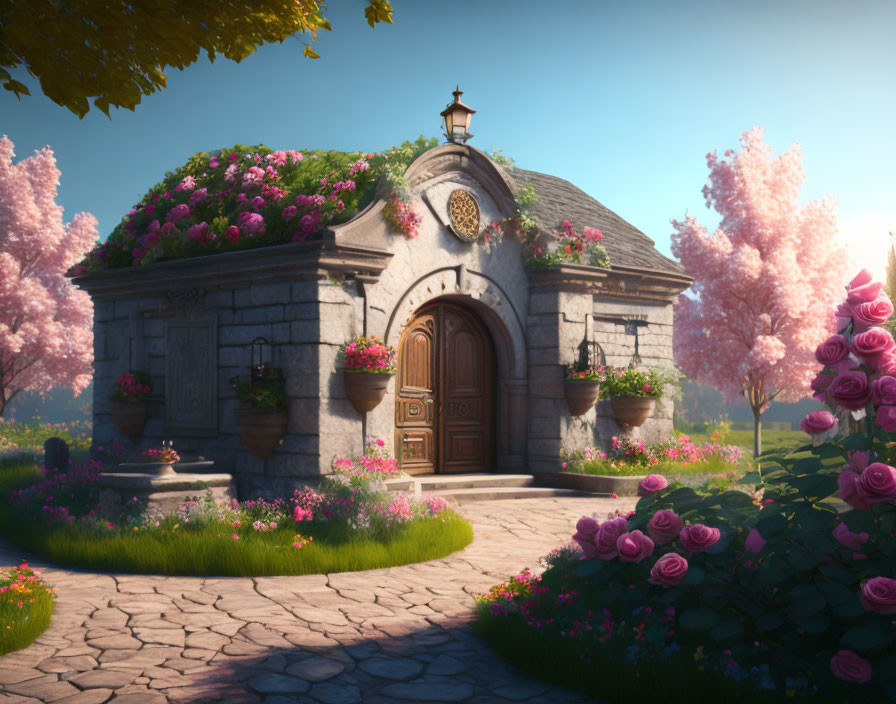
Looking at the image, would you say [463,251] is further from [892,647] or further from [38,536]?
[892,647]

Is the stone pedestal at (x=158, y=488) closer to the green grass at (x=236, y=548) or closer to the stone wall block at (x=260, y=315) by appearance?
the green grass at (x=236, y=548)

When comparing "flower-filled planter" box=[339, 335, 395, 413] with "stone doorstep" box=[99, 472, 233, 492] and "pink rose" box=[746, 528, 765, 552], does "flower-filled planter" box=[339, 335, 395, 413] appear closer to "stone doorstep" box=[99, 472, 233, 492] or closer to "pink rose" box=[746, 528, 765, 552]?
"stone doorstep" box=[99, 472, 233, 492]

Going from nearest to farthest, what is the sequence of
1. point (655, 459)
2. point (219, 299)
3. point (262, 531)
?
point (262, 531)
point (219, 299)
point (655, 459)

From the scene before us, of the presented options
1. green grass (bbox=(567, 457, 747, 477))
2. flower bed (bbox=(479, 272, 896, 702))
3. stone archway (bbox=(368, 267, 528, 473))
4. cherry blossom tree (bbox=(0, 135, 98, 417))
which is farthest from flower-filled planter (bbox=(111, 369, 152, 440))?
cherry blossom tree (bbox=(0, 135, 98, 417))

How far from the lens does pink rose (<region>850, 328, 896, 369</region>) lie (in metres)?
3.98

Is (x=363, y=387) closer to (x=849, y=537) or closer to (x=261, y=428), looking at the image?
(x=261, y=428)

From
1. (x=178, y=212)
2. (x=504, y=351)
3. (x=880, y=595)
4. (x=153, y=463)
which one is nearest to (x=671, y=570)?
(x=880, y=595)

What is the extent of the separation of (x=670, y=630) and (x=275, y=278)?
21.3 ft

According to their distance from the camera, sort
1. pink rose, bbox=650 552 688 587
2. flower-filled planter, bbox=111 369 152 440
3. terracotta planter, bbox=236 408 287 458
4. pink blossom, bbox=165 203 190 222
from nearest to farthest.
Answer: pink rose, bbox=650 552 688 587 < terracotta planter, bbox=236 408 287 458 < flower-filled planter, bbox=111 369 152 440 < pink blossom, bbox=165 203 190 222

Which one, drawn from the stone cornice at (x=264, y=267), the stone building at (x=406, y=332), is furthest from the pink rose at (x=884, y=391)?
the stone cornice at (x=264, y=267)

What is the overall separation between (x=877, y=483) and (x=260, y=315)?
7.35 meters

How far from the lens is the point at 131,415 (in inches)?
427

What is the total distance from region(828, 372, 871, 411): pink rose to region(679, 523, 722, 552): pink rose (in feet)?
3.09

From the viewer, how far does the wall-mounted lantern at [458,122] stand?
11.3 m
